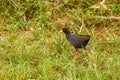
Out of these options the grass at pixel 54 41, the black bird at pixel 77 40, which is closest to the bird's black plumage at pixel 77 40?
the black bird at pixel 77 40

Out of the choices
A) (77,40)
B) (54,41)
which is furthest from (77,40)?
(54,41)

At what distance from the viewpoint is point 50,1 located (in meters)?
5.75

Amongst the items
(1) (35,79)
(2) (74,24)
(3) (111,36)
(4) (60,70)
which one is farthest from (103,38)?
(1) (35,79)

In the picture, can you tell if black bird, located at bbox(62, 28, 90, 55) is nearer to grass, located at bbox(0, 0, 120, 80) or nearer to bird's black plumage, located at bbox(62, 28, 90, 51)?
bird's black plumage, located at bbox(62, 28, 90, 51)

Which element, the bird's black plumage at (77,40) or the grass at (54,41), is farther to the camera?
the bird's black plumage at (77,40)

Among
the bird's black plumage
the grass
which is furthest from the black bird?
the grass

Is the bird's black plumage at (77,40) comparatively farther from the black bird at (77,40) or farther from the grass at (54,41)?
the grass at (54,41)

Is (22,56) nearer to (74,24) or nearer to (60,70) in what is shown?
(60,70)

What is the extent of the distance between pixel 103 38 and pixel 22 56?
113cm

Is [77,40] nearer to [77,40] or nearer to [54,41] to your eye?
[77,40]

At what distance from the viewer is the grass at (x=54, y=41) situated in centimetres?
430

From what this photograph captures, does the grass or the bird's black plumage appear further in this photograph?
the bird's black plumage

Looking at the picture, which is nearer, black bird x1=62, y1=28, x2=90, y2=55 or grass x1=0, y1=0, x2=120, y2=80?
grass x1=0, y1=0, x2=120, y2=80

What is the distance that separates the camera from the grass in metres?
4.30
